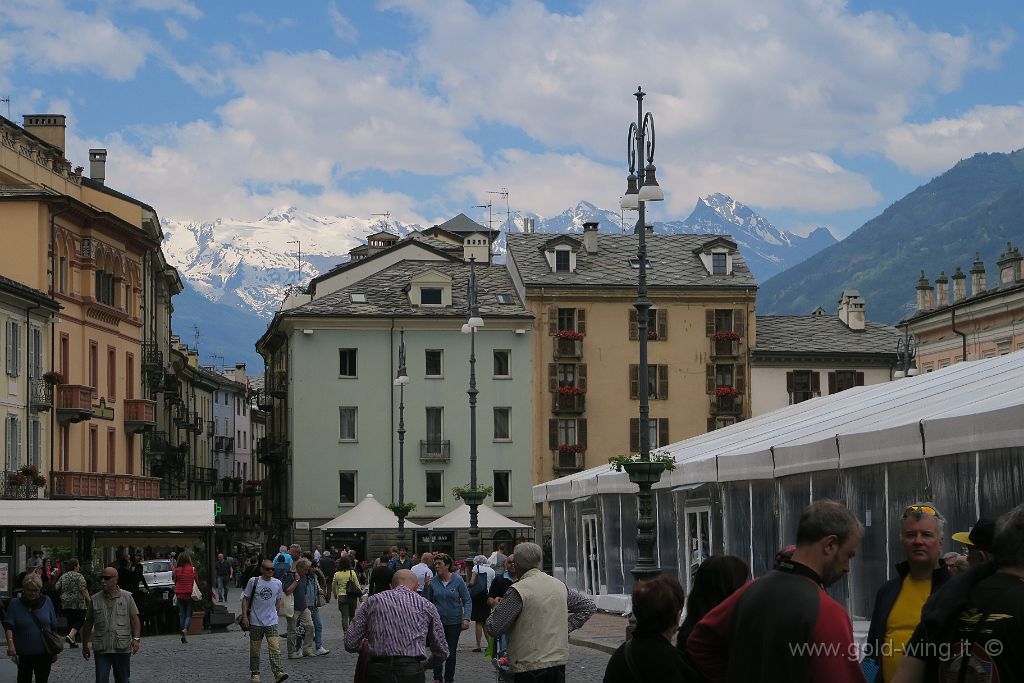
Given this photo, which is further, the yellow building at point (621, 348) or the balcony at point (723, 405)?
the balcony at point (723, 405)

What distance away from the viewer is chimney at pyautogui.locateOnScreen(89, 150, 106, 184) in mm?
80875


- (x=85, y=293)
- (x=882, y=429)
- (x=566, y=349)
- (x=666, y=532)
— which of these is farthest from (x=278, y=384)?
(x=882, y=429)

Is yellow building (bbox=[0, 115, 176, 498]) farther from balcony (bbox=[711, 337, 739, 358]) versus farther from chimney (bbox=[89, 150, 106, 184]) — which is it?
balcony (bbox=[711, 337, 739, 358])

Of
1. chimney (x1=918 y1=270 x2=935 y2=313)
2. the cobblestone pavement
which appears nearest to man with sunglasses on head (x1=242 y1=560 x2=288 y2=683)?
the cobblestone pavement

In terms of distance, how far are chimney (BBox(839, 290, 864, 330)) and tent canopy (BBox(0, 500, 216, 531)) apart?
51.1 metres

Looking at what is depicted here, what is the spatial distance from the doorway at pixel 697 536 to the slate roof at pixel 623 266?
46763mm

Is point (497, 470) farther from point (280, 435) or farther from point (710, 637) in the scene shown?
point (710, 637)

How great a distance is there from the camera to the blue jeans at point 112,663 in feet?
60.9

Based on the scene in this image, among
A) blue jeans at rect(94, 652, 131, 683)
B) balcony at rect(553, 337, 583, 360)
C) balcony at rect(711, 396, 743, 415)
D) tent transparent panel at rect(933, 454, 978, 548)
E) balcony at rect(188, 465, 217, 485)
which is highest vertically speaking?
balcony at rect(553, 337, 583, 360)

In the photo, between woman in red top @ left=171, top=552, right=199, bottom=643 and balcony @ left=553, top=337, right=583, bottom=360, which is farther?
balcony @ left=553, top=337, right=583, bottom=360

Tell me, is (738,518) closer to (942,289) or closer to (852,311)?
(942,289)

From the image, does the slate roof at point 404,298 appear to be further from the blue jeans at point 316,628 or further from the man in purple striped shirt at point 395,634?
the man in purple striped shirt at point 395,634

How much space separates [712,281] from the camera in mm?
78312

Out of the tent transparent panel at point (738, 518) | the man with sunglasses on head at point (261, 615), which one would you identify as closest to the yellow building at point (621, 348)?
the tent transparent panel at point (738, 518)
